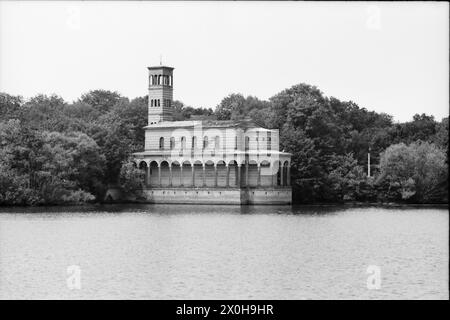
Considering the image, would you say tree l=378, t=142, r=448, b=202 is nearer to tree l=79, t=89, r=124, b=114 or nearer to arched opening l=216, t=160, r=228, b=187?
arched opening l=216, t=160, r=228, b=187

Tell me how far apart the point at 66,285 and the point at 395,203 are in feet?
208

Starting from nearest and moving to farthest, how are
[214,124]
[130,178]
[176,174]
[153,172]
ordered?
[130,178] → [214,124] → [176,174] → [153,172]

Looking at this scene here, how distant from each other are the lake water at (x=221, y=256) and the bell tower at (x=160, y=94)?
2956cm

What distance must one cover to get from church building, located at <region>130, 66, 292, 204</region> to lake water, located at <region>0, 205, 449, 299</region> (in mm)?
18600

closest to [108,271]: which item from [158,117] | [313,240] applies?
[313,240]

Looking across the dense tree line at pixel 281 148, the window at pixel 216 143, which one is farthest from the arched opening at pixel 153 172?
the window at pixel 216 143

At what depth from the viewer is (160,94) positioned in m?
107

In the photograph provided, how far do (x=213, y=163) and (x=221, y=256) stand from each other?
52464 mm

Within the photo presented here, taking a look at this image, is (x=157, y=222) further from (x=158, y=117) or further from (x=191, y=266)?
(x=158, y=117)

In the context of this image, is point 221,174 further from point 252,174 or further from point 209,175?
point 252,174

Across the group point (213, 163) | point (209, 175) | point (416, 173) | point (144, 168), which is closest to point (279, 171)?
point (213, 163)

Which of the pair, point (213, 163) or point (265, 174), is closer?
point (265, 174)

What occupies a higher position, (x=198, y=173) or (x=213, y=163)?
(x=213, y=163)

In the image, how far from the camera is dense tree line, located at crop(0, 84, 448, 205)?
282 feet
